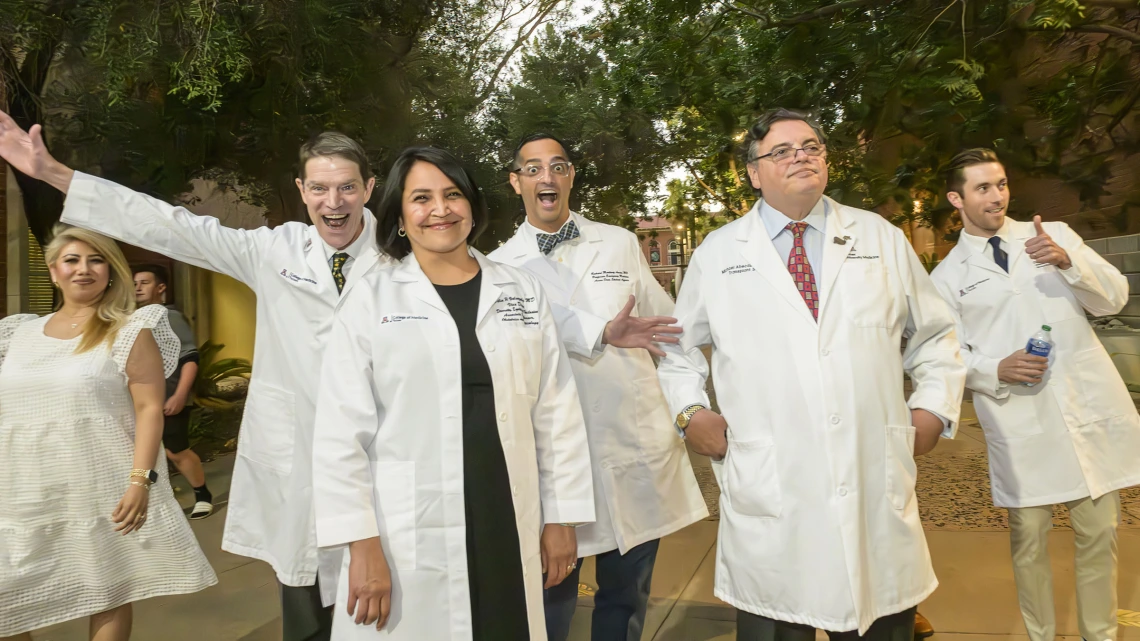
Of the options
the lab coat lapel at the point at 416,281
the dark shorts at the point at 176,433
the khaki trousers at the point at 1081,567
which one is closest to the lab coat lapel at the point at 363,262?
the lab coat lapel at the point at 416,281

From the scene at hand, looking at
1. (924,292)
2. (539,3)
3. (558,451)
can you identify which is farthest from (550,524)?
(539,3)

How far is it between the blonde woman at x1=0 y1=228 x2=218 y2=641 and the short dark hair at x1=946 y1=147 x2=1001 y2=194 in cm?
310

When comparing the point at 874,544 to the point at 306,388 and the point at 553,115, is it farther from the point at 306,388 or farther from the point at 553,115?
the point at 553,115

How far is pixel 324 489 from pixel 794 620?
4.00 feet

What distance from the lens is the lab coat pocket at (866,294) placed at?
206cm

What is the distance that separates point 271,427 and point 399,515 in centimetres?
97

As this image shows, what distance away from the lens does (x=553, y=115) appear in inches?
253

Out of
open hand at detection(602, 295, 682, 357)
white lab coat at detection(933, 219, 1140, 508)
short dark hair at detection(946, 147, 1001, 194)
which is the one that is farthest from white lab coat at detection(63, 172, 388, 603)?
white lab coat at detection(933, 219, 1140, 508)

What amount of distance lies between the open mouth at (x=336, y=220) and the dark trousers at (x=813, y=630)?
1.82m

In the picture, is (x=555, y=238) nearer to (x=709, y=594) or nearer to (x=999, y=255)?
(x=999, y=255)

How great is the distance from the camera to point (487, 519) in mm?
1982

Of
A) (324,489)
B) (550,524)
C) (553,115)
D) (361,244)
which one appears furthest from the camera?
(553,115)

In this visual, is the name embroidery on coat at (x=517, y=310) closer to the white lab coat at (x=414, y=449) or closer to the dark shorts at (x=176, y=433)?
the white lab coat at (x=414, y=449)

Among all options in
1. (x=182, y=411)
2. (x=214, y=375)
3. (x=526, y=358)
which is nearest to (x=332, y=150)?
(x=526, y=358)
